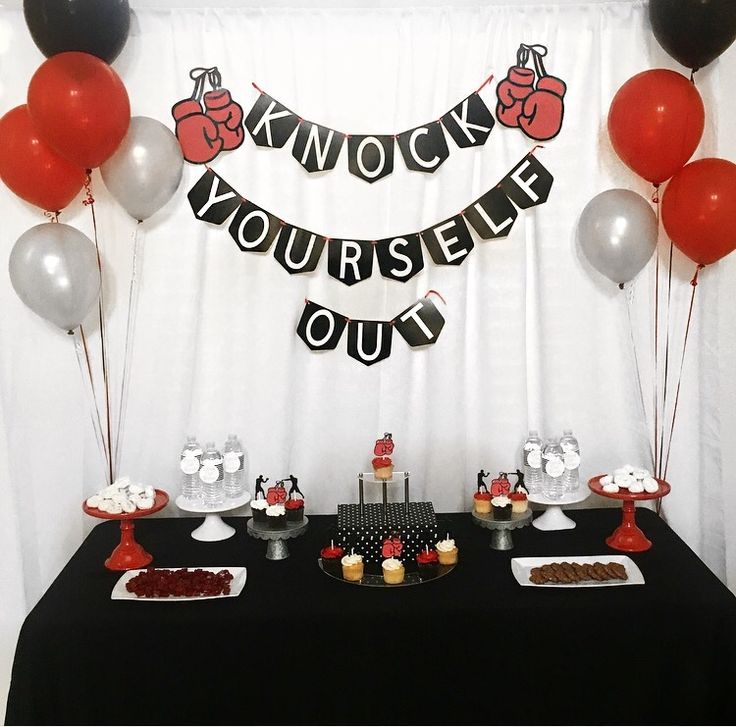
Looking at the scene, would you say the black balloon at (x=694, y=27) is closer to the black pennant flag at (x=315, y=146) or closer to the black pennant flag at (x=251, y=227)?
the black pennant flag at (x=315, y=146)

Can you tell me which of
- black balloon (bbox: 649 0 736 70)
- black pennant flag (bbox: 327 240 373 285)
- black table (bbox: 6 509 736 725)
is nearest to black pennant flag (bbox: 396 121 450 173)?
black pennant flag (bbox: 327 240 373 285)

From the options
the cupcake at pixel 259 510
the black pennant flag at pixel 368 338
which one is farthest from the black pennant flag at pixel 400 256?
the cupcake at pixel 259 510

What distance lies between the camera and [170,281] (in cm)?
234

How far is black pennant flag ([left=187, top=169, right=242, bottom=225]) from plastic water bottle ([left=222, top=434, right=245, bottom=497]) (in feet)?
2.28

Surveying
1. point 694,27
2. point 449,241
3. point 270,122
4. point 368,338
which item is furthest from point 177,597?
point 694,27

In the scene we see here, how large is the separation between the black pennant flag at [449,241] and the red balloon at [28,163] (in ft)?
3.35

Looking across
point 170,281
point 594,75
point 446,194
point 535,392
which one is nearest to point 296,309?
point 170,281

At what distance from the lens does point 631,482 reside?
206 centimetres

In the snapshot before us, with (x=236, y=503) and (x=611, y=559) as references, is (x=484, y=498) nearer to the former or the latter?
(x=611, y=559)

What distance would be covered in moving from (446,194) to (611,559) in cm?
114

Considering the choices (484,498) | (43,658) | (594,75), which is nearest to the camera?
(43,658)

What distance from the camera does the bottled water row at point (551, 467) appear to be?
84.8 inches

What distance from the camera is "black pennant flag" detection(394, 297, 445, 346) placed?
2.35m

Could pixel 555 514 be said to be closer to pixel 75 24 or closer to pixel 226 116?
pixel 226 116
